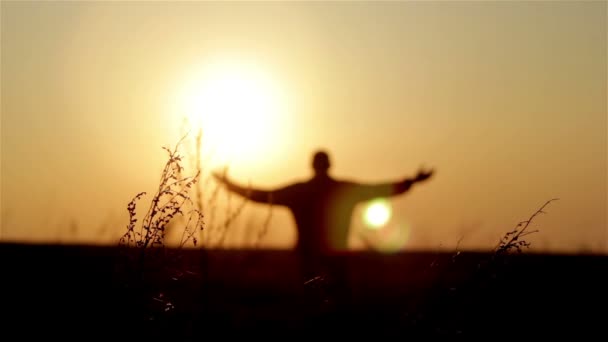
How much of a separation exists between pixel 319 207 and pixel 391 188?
88cm

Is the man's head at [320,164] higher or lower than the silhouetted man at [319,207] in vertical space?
higher

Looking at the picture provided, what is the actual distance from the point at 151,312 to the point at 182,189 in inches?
24.2

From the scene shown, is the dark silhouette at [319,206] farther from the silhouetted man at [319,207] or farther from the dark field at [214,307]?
the dark field at [214,307]

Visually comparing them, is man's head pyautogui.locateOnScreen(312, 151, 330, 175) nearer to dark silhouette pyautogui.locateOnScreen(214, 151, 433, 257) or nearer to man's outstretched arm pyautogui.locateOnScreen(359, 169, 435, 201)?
dark silhouette pyautogui.locateOnScreen(214, 151, 433, 257)

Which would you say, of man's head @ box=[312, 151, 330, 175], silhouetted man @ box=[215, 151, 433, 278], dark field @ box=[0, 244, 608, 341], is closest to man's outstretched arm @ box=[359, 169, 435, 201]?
silhouetted man @ box=[215, 151, 433, 278]

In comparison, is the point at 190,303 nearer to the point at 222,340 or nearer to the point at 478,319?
the point at 222,340

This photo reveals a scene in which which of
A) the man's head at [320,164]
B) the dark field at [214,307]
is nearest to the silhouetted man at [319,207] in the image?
the man's head at [320,164]

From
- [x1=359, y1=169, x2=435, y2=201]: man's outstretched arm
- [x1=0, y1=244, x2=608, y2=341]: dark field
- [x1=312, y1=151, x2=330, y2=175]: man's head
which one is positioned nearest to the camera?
[x1=0, y1=244, x2=608, y2=341]: dark field

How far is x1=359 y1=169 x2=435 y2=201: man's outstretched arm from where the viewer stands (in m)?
8.70

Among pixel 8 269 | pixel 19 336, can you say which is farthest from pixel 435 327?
pixel 8 269

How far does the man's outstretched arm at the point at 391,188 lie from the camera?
8695mm

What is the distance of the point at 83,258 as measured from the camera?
798cm

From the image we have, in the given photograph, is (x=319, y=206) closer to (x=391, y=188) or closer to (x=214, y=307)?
(x=391, y=188)

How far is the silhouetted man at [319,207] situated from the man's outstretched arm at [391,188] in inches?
5.7
